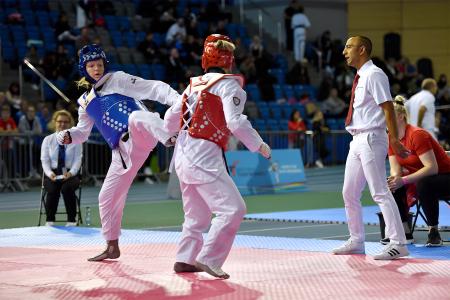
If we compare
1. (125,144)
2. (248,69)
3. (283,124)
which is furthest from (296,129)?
(125,144)

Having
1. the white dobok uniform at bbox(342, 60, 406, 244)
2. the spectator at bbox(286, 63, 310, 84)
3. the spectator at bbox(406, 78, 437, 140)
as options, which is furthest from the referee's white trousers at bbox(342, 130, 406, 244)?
the spectator at bbox(286, 63, 310, 84)

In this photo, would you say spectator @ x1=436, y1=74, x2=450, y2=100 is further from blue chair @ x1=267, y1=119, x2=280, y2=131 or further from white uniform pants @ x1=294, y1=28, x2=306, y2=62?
blue chair @ x1=267, y1=119, x2=280, y2=131

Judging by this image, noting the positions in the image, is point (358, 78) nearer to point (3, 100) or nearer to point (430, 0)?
point (3, 100)

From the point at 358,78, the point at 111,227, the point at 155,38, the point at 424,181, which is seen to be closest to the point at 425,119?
the point at 424,181

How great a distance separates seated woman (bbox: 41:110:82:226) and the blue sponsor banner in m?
5.13

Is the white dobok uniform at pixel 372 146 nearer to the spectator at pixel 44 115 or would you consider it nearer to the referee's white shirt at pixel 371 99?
the referee's white shirt at pixel 371 99

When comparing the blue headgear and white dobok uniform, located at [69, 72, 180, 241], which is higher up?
the blue headgear

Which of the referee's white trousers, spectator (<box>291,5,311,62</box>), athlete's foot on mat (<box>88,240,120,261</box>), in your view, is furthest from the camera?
spectator (<box>291,5,311,62</box>)

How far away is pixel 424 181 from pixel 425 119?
6524 mm

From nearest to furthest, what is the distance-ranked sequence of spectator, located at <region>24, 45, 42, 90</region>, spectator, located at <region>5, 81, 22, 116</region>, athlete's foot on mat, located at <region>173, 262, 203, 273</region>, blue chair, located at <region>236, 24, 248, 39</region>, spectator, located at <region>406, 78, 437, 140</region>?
athlete's foot on mat, located at <region>173, 262, 203, 273</region>
spectator, located at <region>406, 78, 437, 140</region>
spectator, located at <region>5, 81, 22, 116</region>
spectator, located at <region>24, 45, 42, 90</region>
blue chair, located at <region>236, 24, 248, 39</region>

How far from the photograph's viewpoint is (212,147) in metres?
7.89

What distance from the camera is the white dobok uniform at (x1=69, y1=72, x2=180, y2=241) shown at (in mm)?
8844

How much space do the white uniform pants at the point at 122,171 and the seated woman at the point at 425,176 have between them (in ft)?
9.09

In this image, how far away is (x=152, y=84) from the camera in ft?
29.9
